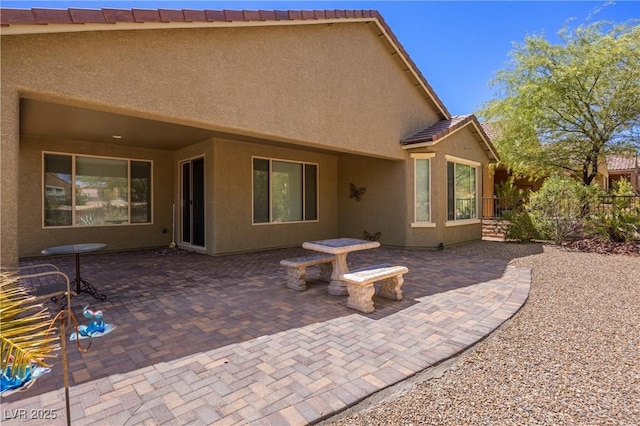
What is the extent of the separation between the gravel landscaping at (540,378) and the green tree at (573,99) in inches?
442

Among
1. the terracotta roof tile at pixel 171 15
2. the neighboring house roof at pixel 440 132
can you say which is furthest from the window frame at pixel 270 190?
the terracotta roof tile at pixel 171 15

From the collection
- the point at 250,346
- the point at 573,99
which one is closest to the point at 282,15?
the point at 250,346

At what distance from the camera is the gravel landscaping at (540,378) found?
2.54 meters

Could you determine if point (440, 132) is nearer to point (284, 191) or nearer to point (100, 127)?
point (284, 191)

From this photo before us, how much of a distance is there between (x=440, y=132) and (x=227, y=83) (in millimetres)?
6919

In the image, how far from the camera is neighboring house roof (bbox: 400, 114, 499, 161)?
9.98 meters

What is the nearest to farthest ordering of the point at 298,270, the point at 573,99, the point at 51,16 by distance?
the point at 51,16 < the point at 298,270 < the point at 573,99

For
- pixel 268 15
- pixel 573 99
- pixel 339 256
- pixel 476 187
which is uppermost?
pixel 573 99

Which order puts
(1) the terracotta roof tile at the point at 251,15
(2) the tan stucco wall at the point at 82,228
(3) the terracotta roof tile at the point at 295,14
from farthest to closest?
(2) the tan stucco wall at the point at 82,228 < (3) the terracotta roof tile at the point at 295,14 < (1) the terracotta roof tile at the point at 251,15

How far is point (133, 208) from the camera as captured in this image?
34.9 feet

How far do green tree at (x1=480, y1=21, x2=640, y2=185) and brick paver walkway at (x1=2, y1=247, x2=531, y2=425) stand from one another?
1079 cm

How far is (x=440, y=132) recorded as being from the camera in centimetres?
1021

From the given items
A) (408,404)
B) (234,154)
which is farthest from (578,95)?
(408,404)

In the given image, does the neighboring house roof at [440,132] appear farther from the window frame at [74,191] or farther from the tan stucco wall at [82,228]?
the window frame at [74,191]
